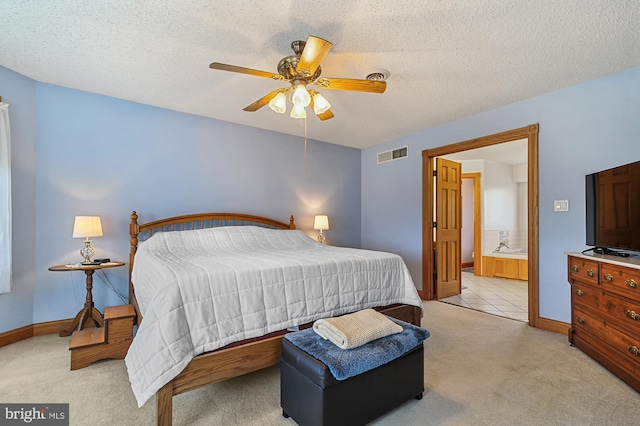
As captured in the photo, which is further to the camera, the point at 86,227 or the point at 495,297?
the point at 495,297

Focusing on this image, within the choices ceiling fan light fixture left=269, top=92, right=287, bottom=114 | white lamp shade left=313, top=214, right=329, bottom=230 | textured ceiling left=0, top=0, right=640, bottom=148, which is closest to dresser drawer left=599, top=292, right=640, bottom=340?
textured ceiling left=0, top=0, right=640, bottom=148

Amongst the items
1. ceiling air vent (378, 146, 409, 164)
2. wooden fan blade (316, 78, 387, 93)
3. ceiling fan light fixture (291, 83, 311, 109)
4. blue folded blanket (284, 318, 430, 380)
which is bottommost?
blue folded blanket (284, 318, 430, 380)

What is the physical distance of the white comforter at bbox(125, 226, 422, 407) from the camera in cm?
151

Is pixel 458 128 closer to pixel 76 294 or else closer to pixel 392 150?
pixel 392 150

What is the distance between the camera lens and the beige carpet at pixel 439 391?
1.68 meters

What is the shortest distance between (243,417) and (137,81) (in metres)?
3.00

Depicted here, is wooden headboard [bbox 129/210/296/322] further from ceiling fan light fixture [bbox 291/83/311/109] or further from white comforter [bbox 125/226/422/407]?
ceiling fan light fixture [bbox 291/83/311/109]

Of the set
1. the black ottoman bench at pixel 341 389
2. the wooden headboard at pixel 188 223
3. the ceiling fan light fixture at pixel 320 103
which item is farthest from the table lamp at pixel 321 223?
the black ottoman bench at pixel 341 389

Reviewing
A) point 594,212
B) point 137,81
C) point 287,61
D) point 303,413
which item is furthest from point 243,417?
point 594,212

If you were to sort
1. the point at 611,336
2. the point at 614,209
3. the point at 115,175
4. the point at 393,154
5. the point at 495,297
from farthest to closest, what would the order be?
the point at 393,154
the point at 495,297
the point at 115,175
the point at 614,209
the point at 611,336

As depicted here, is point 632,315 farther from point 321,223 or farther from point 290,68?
point 321,223

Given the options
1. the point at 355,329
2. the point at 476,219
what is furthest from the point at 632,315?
the point at 476,219

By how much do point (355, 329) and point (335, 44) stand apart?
78.6 inches

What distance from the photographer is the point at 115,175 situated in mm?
3221
